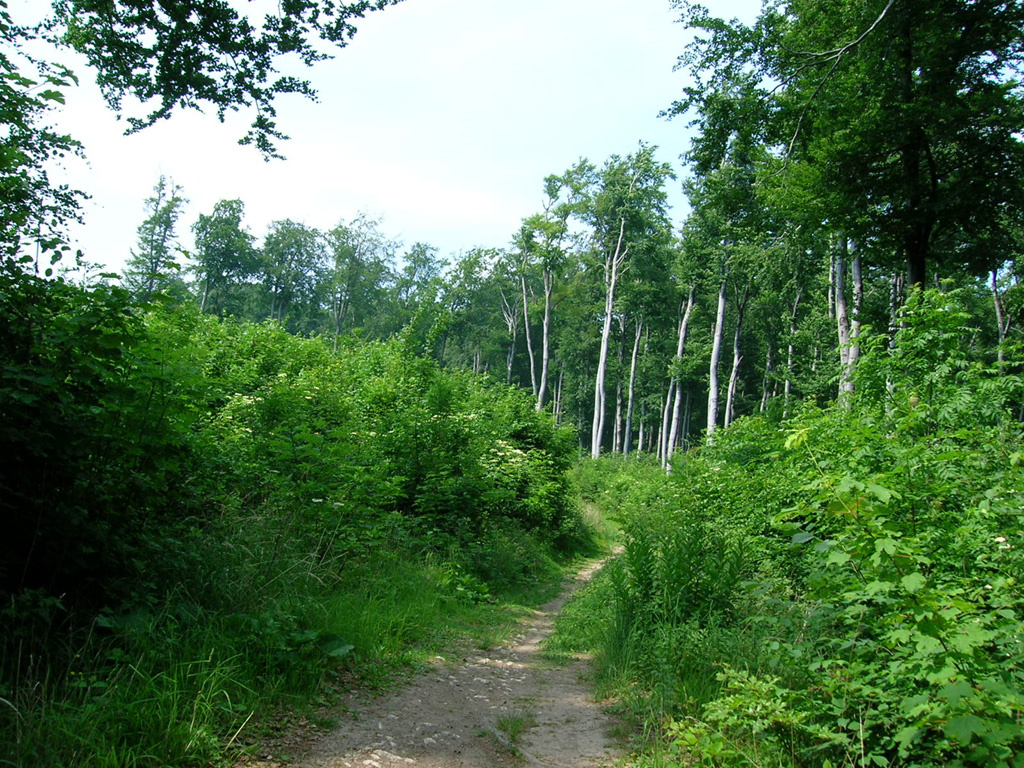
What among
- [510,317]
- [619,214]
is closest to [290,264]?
[510,317]

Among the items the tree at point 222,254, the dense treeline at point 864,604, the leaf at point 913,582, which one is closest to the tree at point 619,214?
the dense treeline at point 864,604

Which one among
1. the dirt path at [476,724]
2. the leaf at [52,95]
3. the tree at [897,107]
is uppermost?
the tree at [897,107]

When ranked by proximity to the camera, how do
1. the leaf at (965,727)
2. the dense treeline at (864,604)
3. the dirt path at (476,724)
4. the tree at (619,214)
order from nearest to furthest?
1. the leaf at (965,727)
2. the dense treeline at (864,604)
3. the dirt path at (476,724)
4. the tree at (619,214)

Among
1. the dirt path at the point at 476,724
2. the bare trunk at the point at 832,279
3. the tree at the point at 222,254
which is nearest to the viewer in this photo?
the dirt path at the point at 476,724

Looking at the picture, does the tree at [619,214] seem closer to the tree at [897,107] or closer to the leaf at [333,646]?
the tree at [897,107]

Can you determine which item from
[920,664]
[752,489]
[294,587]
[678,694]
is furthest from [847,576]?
[752,489]

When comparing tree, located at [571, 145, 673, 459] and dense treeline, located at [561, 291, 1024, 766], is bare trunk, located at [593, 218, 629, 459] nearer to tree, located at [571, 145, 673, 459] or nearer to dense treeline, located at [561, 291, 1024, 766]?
tree, located at [571, 145, 673, 459]

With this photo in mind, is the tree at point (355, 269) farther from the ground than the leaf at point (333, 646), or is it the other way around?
the tree at point (355, 269)

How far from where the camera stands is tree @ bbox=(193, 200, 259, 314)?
192ft

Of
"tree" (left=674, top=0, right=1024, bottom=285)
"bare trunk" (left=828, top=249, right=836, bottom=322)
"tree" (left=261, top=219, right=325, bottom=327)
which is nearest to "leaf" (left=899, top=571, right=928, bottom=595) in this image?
"tree" (left=674, top=0, right=1024, bottom=285)

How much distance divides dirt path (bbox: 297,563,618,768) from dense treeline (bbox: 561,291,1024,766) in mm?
425

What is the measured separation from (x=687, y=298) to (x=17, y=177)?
3488 cm

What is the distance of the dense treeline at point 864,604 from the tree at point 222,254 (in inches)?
2392

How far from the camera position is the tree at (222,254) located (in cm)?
5853
